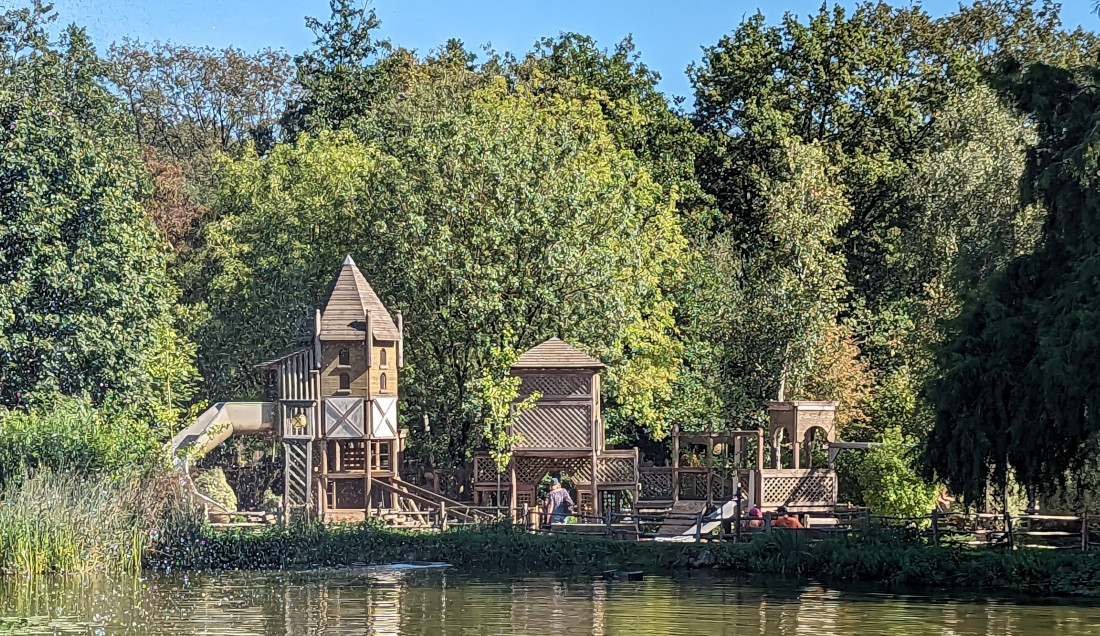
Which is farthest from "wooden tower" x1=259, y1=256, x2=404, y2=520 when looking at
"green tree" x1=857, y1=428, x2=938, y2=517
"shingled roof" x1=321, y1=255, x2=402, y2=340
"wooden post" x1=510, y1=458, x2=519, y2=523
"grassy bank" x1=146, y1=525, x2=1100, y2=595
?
"green tree" x1=857, y1=428, x2=938, y2=517

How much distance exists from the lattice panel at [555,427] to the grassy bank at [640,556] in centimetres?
521

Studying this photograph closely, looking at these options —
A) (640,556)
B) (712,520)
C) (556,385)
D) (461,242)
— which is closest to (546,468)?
(556,385)

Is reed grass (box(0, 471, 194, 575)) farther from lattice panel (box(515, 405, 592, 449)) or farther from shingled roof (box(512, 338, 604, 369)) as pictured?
lattice panel (box(515, 405, 592, 449))

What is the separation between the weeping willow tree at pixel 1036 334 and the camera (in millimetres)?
24656

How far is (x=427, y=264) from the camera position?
131 feet

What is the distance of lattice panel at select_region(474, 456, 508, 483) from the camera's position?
126 ft

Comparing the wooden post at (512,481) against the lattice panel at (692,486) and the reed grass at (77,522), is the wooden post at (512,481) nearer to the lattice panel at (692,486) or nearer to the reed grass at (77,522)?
the lattice panel at (692,486)

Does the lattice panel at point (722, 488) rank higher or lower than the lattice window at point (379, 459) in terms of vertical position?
lower

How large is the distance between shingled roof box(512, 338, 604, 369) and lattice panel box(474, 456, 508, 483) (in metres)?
3.36

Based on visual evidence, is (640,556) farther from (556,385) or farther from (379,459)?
(379,459)

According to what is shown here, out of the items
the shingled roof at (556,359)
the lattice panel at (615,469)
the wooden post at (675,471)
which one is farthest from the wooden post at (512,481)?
the shingled roof at (556,359)

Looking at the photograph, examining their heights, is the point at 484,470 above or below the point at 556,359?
below

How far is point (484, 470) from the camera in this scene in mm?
38875

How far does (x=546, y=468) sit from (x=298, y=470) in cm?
647
